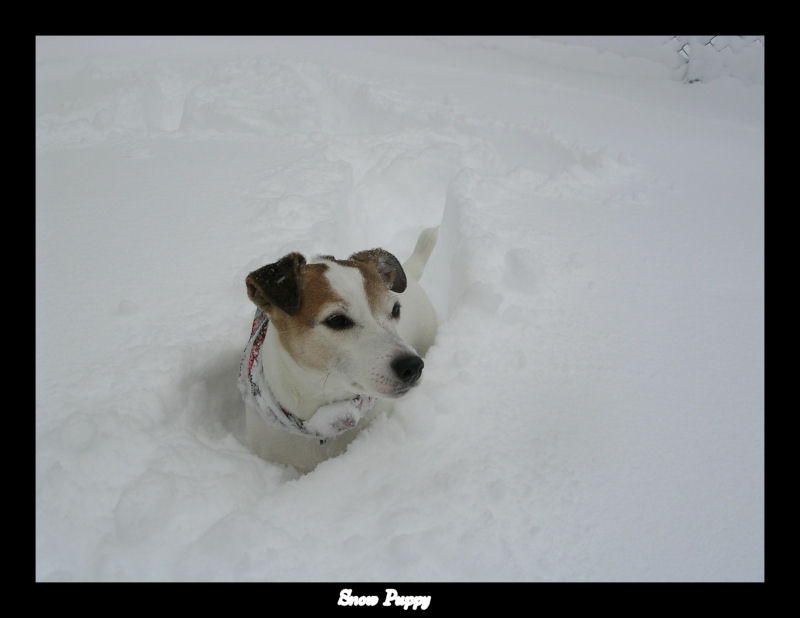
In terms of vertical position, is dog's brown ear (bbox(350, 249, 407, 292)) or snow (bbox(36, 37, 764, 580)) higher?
dog's brown ear (bbox(350, 249, 407, 292))

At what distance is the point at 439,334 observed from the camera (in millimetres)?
2846

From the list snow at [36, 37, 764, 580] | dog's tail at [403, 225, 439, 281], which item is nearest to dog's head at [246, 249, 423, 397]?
snow at [36, 37, 764, 580]

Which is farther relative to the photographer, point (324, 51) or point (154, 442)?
point (324, 51)

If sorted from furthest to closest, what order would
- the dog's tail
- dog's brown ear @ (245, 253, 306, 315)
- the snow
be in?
the dog's tail
dog's brown ear @ (245, 253, 306, 315)
the snow

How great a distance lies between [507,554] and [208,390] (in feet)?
6.29

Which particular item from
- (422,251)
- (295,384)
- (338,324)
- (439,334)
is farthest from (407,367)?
(422,251)

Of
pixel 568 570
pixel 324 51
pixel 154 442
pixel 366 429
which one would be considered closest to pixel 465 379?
pixel 366 429

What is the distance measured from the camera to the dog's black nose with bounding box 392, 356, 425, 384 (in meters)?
1.99

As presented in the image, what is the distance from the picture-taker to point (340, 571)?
5.52 ft

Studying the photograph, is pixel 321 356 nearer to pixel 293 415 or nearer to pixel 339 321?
pixel 339 321

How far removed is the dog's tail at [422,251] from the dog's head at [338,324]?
3.58ft

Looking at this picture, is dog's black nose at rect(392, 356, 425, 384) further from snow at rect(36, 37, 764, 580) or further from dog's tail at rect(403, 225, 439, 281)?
dog's tail at rect(403, 225, 439, 281)

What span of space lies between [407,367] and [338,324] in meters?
0.37

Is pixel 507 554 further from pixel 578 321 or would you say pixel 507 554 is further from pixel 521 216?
pixel 521 216
